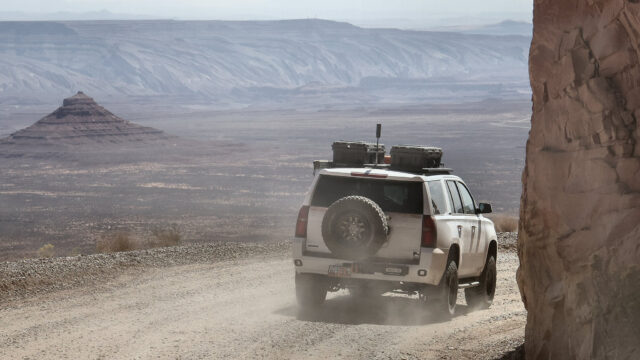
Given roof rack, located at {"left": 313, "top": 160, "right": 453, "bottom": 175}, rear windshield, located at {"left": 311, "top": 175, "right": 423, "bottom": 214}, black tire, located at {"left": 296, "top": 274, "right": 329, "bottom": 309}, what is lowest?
black tire, located at {"left": 296, "top": 274, "right": 329, "bottom": 309}

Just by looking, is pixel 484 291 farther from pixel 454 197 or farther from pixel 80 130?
pixel 80 130

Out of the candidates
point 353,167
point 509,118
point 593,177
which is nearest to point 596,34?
point 593,177

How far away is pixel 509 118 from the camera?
197 metres

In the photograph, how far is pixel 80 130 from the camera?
144 m

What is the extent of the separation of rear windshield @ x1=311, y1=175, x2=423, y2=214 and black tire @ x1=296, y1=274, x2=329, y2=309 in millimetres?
871

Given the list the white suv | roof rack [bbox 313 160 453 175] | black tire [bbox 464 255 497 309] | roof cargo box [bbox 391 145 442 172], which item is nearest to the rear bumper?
the white suv

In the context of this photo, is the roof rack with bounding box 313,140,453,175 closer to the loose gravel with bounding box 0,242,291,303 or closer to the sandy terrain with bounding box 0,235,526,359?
the sandy terrain with bounding box 0,235,526,359

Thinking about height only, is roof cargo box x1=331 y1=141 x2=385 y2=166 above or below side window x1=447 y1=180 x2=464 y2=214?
above

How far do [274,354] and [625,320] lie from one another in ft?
11.6

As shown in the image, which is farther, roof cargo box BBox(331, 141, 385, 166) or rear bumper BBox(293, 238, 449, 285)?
roof cargo box BBox(331, 141, 385, 166)

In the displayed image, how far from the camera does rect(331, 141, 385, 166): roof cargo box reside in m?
12.6

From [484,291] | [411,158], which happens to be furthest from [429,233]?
[484,291]

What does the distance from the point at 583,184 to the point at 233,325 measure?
15.9 feet

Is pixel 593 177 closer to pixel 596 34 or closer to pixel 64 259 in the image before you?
pixel 596 34
